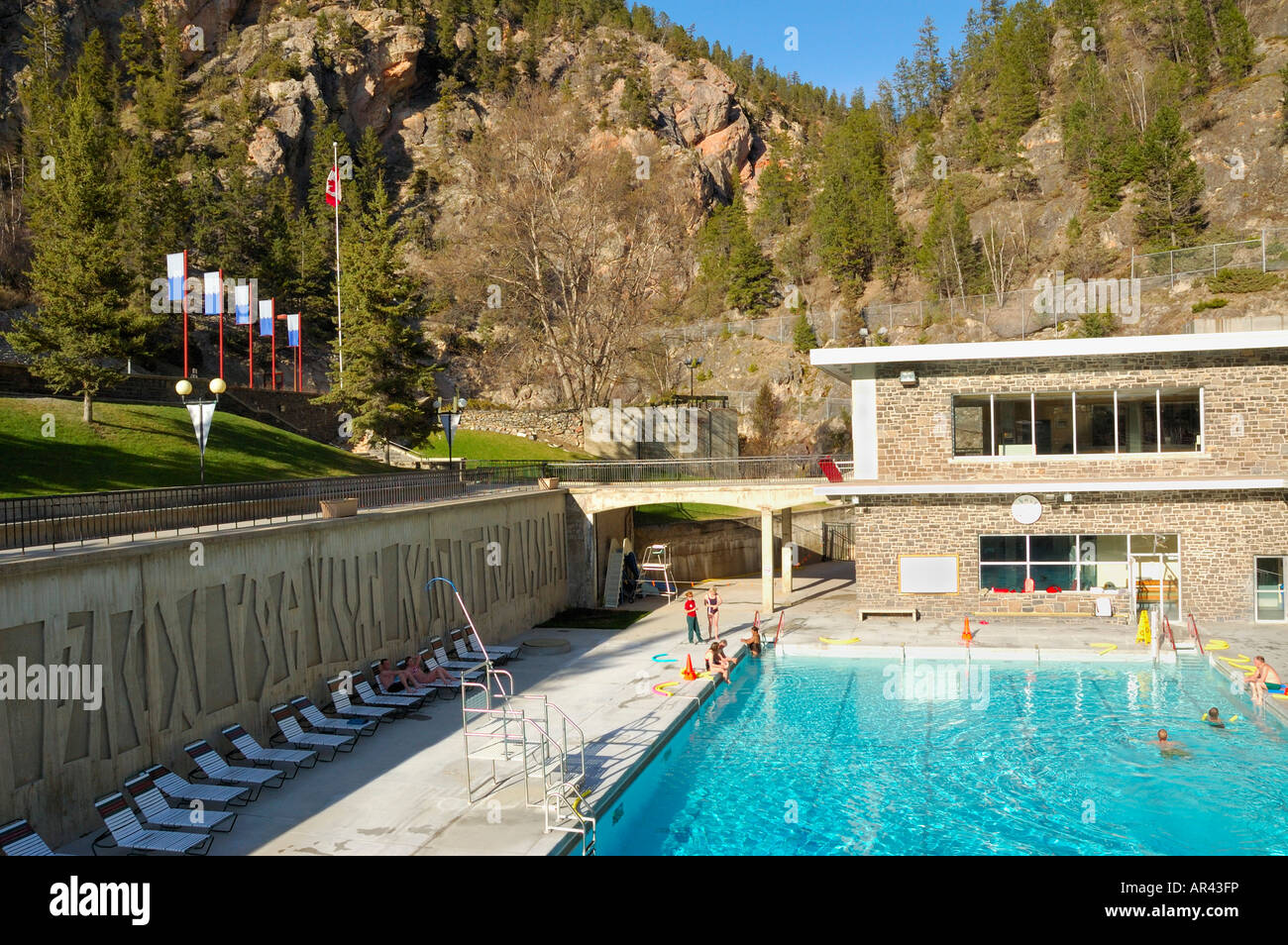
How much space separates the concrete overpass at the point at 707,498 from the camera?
26.7m

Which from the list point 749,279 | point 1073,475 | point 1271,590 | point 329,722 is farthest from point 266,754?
point 749,279

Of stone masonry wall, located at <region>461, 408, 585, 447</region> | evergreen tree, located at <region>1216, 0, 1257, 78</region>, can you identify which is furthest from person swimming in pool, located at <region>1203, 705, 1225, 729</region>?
evergreen tree, located at <region>1216, 0, 1257, 78</region>

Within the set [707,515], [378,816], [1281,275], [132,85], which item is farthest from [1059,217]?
[132,85]

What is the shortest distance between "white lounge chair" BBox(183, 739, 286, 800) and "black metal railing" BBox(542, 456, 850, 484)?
661 inches

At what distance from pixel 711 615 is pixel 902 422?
756 centimetres

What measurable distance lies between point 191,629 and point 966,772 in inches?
470

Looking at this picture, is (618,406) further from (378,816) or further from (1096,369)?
(378,816)

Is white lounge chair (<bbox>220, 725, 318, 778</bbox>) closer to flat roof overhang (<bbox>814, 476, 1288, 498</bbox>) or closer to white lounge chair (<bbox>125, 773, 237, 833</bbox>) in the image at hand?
white lounge chair (<bbox>125, 773, 237, 833</bbox>)

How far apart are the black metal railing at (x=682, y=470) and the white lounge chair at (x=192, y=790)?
17.5m

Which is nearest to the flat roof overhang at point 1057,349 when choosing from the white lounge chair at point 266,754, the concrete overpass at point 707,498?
the concrete overpass at point 707,498

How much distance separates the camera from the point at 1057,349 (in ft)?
77.2
